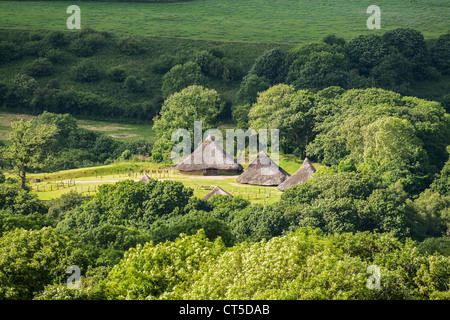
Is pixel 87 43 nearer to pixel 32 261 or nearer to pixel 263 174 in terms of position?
pixel 263 174

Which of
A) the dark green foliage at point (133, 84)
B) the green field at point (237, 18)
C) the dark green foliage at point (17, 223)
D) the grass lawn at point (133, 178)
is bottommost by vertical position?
the grass lawn at point (133, 178)

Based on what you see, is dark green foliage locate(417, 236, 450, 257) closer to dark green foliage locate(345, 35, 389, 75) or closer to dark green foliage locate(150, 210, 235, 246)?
dark green foliage locate(150, 210, 235, 246)

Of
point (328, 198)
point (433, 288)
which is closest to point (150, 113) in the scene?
point (328, 198)

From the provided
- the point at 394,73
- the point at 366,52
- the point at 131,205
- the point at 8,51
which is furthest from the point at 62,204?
the point at 366,52

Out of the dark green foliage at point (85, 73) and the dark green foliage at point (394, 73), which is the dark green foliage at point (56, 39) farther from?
the dark green foliage at point (394, 73)

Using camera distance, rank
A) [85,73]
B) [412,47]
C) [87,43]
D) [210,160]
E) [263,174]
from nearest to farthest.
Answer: [263,174] → [210,160] → [85,73] → [412,47] → [87,43]

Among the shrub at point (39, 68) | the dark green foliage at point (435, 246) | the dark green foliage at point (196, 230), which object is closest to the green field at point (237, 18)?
the shrub at point (39, 68)

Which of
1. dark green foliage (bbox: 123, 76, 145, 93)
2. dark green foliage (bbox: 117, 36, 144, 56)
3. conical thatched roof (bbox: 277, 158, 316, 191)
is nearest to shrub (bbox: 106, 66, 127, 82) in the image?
dark green foliage (bbox: 123, 76, 145, 93)
